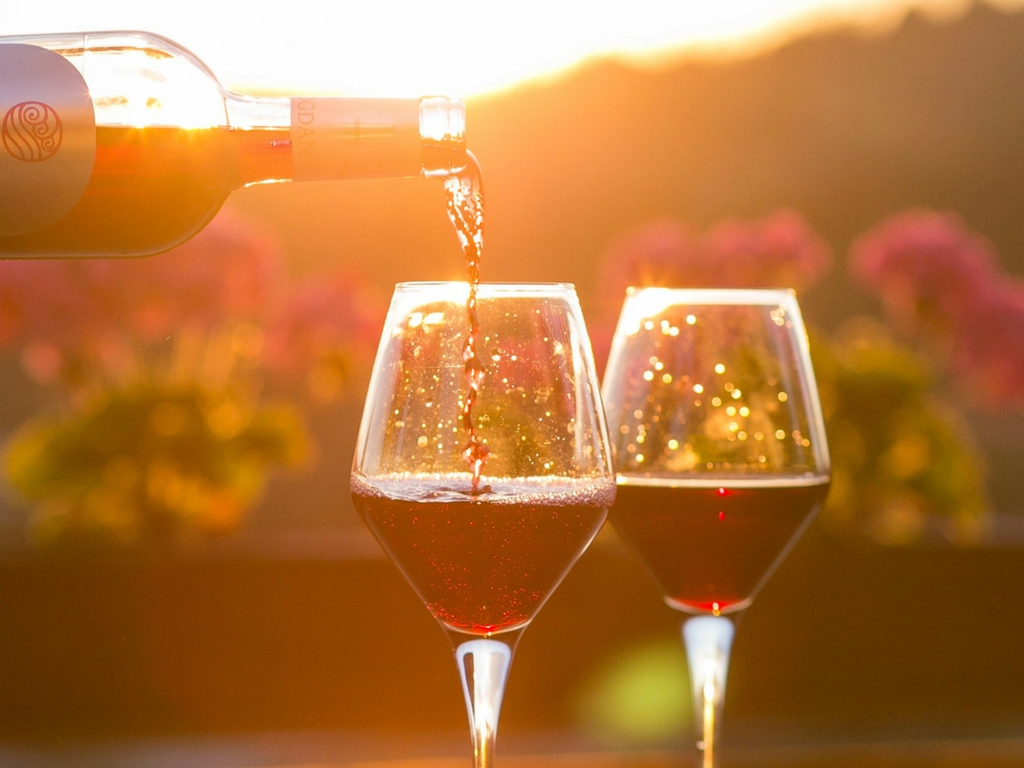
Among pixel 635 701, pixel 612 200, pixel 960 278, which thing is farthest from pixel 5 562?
pixel 612 200

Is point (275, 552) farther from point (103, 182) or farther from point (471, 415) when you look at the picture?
point (471, 415)

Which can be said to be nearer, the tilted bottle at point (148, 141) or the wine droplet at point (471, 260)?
the wine droplet at point (471, 260)

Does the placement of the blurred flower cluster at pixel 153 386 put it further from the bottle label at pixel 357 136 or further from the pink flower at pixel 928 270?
the bottle label at pixel 357 136

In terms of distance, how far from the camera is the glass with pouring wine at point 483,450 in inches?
40.5

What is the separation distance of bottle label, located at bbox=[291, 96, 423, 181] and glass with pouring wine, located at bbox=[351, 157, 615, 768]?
0.54 ft

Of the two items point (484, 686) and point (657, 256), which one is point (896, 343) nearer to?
point (657, 256)

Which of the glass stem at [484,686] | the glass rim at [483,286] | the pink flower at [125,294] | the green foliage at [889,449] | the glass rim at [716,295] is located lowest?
the green foliage at [889,449]

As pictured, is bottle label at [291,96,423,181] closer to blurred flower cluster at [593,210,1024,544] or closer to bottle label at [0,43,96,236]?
bottle label at [0,43,96,236]

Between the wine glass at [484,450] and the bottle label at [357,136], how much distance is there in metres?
0.16

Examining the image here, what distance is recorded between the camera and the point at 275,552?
7.54ft

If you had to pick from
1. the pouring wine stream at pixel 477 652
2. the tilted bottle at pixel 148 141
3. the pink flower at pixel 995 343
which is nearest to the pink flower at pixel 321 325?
the pink flower at pixel 995 343

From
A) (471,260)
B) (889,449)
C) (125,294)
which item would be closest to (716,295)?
(471,260)

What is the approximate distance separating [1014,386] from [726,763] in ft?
5.71

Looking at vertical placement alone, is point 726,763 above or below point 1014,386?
below
